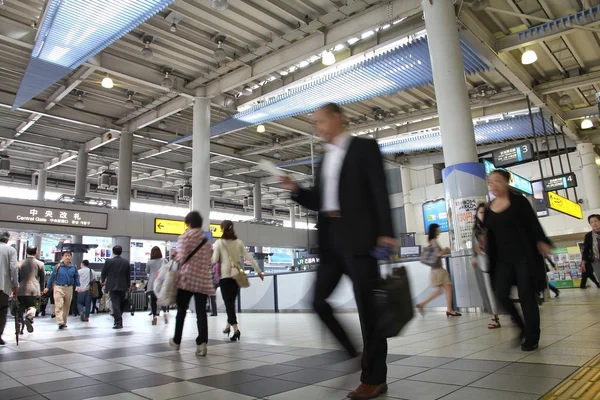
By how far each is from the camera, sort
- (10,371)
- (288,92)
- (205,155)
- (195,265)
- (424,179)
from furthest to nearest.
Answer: (424,179) < (205,155) < (288,92) < (195,265) < (10,371)

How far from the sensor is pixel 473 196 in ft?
20.7

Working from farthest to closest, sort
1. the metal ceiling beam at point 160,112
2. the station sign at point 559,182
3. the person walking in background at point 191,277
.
→ the metal ceiling beam at point 160,112
the station sign at point 559,182
the person walking in background at point 191,277

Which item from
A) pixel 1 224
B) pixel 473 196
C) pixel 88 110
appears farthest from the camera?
pixel 88 110

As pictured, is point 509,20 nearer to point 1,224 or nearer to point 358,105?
point 358,105

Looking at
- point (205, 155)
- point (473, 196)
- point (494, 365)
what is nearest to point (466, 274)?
point (473, 196)

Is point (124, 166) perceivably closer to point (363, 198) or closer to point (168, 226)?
point (168, 226)

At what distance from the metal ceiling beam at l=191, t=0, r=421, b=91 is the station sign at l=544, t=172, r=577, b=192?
21.8 feet

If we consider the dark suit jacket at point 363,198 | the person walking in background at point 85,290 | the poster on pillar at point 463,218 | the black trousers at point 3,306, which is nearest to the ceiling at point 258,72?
the poster on pillar at point 463,218

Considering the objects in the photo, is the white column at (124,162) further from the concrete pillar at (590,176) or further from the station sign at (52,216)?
the concrete pillar at (590,176)

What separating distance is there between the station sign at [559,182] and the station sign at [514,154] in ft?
5.44

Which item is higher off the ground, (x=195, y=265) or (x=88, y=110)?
(x=88, y=110)

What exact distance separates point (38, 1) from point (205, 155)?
459 centimetres

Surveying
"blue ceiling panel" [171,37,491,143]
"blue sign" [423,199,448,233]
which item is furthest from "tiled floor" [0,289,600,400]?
"blue sign" [423,199,448,233]

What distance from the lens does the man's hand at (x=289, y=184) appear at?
2.29 metres
